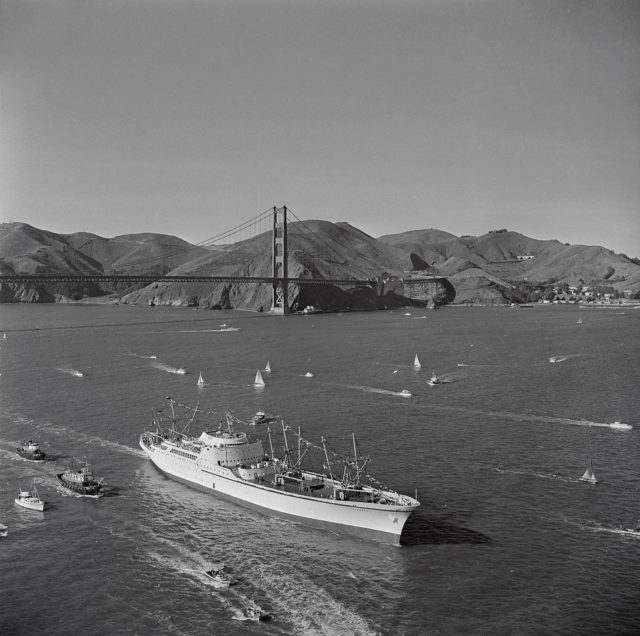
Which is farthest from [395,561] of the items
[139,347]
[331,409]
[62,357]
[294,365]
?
[139,347]

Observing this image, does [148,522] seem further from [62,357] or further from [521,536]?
[62,357]

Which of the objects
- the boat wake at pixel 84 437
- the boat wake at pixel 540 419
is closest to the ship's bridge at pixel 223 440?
the boat wake at pixel 84 437

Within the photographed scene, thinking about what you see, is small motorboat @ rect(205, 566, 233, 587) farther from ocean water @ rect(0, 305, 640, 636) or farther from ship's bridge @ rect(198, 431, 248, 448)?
ship's bridge @ rect(198, 431, 248, 448)

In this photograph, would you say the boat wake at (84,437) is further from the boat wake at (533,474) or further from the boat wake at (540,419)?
the boat wake at (540,419)

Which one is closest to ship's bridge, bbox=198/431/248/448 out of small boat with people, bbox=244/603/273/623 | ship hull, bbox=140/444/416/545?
ship hull, bbox=140/444/416/545

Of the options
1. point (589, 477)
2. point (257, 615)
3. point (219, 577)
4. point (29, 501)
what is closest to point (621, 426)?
point (589, 477)

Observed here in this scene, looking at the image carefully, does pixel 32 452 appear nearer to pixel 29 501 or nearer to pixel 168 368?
pixel 29 501

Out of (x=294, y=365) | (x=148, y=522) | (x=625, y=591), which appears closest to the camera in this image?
(x=625, y=591)
